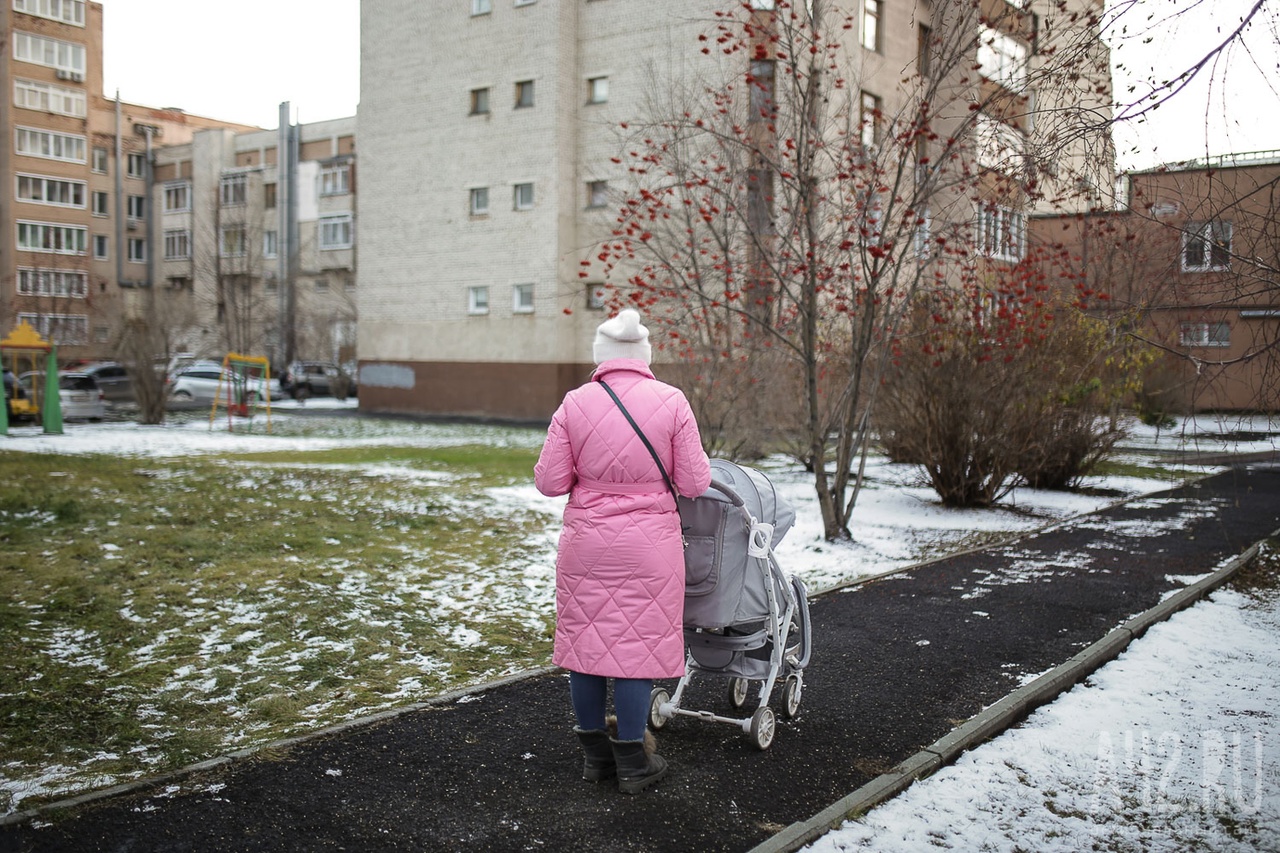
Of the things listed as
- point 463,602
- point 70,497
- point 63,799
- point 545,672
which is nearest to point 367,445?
point 70,497

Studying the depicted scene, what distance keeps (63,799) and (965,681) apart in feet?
14.7

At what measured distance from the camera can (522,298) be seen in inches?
1375

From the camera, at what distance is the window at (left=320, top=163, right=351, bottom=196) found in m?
56.1

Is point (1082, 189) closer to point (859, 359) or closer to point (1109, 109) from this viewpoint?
point (1109, 109)

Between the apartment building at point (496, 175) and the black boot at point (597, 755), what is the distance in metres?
25.6

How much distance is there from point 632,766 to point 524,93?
106 ft

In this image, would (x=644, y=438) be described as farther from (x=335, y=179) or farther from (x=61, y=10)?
(x=61, y=10)

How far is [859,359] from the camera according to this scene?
10406mm

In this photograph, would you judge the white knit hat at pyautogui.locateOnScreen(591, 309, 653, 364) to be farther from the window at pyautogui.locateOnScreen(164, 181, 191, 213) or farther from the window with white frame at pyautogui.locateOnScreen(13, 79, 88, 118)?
the window with white frame at pyautogui.locateOnScreen(13, 79, 88, 118)

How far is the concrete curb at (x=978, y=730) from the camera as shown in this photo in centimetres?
402

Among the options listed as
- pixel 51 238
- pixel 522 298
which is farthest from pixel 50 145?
pixel 522 298

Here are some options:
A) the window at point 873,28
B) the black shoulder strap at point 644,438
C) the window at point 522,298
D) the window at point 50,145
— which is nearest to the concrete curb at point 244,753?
the black shoulder strap at point 644,438

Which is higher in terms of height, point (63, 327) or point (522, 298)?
point (522, 298)

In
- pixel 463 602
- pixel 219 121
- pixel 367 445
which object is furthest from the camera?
pixel 219 121
